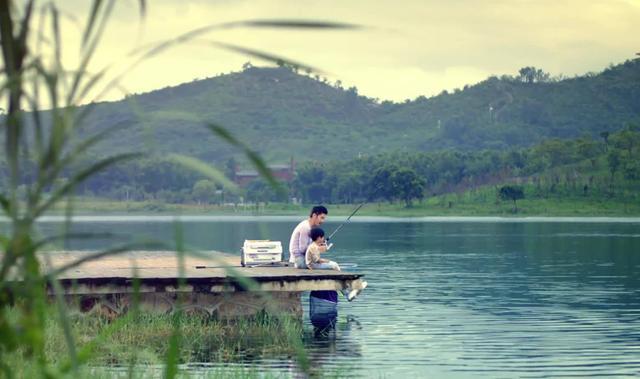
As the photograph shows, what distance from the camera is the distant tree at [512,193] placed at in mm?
121312

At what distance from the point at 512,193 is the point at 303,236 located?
103022mm

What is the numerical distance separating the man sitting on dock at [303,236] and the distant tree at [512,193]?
102m

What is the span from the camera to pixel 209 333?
58.4ft

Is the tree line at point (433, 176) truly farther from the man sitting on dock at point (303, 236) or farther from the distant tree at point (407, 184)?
the man sitting on dock at point (303, 236)

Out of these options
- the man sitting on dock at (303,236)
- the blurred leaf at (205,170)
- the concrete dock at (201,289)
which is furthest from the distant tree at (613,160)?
the blurred leaf at (205,170)

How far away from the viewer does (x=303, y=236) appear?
20297mm

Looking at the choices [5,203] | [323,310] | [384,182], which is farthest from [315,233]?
[384,182]

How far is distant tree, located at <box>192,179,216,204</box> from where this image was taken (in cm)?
16088

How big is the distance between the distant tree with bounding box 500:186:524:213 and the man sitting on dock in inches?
4009

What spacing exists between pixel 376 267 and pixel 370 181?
10087cm

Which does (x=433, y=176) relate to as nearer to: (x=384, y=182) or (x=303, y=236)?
(x=384, y=182)

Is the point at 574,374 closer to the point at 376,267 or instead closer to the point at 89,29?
the point at 89,29

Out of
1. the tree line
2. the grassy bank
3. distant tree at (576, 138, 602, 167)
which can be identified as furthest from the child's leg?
distant tree at (576, 138, 602, 167)

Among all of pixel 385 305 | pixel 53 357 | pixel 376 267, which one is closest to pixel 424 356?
pixel 53 357
